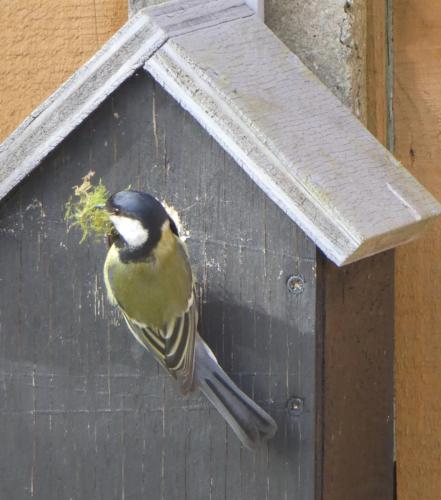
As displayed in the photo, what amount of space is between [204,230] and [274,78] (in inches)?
11.1

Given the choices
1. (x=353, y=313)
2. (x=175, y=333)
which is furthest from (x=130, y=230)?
(x=353, y=313)

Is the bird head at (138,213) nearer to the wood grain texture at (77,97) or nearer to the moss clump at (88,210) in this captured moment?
the moss clump at (88,210)

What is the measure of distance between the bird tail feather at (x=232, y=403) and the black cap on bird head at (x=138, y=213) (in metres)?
0.20

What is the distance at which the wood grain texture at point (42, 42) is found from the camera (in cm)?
249

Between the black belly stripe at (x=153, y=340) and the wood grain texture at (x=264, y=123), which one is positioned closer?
the wood grain texture at (x=264, y=123)

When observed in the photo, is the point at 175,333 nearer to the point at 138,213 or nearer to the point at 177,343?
the point at 177,343

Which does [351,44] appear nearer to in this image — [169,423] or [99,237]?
[99,237]

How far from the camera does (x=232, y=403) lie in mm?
1935

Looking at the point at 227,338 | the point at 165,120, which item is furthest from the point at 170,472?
the point at 165,120

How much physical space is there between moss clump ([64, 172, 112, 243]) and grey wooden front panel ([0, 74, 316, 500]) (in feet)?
0.06

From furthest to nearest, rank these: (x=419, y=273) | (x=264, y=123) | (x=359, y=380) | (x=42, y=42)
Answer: (x=42, y=42)
(x=419, y=273)
(x=359, y=380)
(x=264, y=123)

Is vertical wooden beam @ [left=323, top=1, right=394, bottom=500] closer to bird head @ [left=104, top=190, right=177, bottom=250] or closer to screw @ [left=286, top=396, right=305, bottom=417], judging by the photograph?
screw @ [left=286, top=396, right=305, bottom=417]

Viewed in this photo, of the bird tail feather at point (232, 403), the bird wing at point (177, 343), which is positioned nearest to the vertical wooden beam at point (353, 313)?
the bird tail feather at point (232, 403)

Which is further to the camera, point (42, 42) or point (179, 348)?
point (42, 42)
